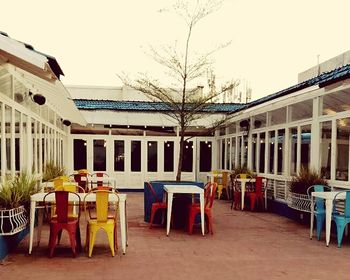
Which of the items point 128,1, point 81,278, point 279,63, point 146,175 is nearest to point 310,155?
point 128,1

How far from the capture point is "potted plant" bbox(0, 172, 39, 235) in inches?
204

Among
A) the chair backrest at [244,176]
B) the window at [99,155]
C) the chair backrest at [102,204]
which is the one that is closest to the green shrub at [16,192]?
the chair backrest at [102,204]

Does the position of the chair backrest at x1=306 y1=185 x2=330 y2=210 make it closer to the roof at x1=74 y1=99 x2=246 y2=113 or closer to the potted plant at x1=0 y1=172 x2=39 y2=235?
the potted plant at x1=0 y1=172 x2=39 y2=235

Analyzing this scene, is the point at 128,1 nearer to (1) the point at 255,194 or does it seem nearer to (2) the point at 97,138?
(1) the point at 255,194

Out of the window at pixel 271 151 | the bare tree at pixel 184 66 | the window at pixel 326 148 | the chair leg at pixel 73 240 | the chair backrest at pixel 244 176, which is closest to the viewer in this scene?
the chair leg at pixel 73 240

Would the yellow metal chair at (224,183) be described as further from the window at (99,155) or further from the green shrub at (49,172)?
the green shrub at (49,172)

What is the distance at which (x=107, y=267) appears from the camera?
16.7ft

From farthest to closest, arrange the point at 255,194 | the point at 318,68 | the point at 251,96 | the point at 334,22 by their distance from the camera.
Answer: the point at 251,96 < the point at 318,68 < the point at 334,22 < the point at 255,194

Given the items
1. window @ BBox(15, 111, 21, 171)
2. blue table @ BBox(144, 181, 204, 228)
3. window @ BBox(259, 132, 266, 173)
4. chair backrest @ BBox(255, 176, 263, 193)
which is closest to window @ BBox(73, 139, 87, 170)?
window @ BBox(259, 132, 266, 173)

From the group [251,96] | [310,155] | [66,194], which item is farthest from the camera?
[251,96]

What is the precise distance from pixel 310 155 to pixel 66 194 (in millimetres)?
5577

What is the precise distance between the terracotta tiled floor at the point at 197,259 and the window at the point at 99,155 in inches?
322

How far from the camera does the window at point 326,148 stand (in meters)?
8.41

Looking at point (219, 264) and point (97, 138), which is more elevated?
point (97, 138)
